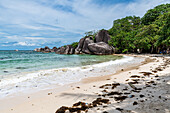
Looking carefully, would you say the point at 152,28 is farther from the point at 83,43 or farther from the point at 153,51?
the point at 83,43

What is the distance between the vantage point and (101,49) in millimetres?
43406

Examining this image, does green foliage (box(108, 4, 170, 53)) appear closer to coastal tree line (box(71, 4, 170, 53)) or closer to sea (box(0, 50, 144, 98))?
coastal tree line (box(71, 4, 170, 53))

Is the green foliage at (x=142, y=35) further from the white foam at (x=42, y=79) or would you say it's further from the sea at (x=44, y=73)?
the white foam at (x=42, y=79)

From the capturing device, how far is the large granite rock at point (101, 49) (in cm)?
4300

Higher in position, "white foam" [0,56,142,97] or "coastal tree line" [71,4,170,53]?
"coastal tree line" [71,4,170,53]

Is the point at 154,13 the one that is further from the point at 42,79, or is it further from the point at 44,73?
the point at 42,79

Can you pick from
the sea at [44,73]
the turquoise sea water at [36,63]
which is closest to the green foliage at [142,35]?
the turquoise sea water at [36,63]

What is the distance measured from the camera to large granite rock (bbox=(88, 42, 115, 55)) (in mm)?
43000

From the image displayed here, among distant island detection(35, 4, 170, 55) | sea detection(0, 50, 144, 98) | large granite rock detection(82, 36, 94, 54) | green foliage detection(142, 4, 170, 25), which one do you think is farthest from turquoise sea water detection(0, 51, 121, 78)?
green foliage detection(142, 4, 170, 25)

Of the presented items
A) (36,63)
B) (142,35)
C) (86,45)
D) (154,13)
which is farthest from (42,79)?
(154,13)

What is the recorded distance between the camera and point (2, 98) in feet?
14.7

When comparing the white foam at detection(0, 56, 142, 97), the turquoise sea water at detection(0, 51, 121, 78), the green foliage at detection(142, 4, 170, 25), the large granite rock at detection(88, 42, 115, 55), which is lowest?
the white foam at detection(0, 56, 142, 97)

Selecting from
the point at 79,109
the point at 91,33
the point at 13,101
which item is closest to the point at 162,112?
the point at 79,109

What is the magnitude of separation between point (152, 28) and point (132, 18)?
30838 millimetres
